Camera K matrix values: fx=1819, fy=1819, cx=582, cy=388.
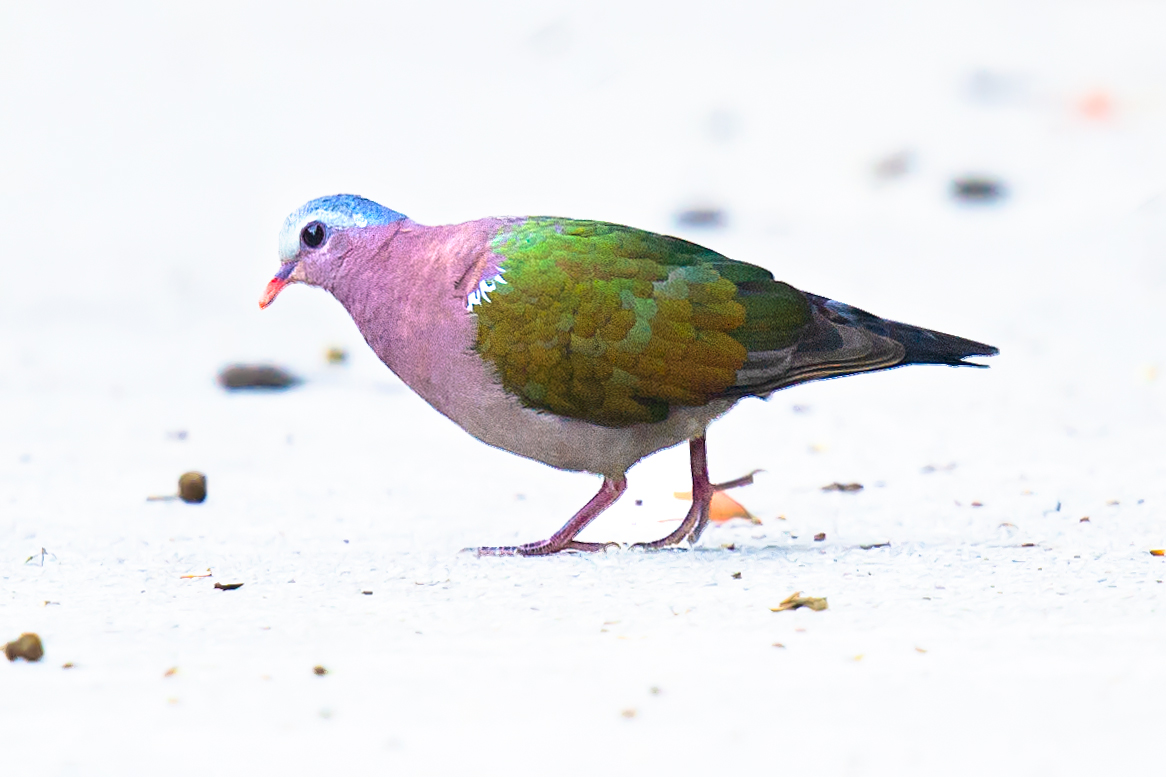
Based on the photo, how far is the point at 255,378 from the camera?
21.9 feet

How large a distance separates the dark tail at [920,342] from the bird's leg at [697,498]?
0.48 metres

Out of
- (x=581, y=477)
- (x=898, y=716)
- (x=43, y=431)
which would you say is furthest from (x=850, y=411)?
(x=898, y=716)

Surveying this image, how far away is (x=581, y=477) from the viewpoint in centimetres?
567

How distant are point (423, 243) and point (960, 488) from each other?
180 cm

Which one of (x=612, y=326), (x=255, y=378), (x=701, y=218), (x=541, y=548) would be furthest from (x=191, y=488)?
(x=701, y=218)

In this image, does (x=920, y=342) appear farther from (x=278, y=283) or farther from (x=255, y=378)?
(x=255, y=378)

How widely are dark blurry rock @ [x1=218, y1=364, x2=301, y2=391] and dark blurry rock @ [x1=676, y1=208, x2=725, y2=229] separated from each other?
268 centimetres

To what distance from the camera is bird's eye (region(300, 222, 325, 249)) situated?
435 centimetres

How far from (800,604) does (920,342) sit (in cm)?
95

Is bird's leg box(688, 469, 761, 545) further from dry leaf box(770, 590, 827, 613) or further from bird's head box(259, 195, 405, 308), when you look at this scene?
bird's head box(259, 195, 405, 308)

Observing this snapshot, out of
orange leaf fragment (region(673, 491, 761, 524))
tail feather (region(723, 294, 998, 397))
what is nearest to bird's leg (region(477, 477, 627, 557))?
tail feather (region(723, 294, 998, 397))

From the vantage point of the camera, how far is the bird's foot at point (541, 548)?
4258mm

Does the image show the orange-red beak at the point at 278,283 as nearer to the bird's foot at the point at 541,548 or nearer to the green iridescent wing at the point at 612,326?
the green iridescent wing at the point at 612,326

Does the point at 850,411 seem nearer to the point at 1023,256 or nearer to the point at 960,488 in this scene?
the point at 960,488
